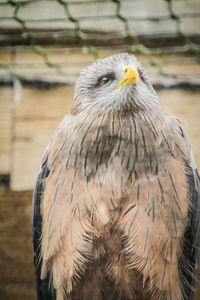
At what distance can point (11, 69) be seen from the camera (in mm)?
2143

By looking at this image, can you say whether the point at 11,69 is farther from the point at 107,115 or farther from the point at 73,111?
the point at 107,115

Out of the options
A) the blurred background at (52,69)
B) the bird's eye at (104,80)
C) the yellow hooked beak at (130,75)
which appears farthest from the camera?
the blurred background at (52,69)

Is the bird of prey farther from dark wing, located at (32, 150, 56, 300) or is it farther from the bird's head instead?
dark wing, located at (32, 150, 56, 300)

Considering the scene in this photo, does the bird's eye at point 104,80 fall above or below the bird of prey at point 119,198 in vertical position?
above

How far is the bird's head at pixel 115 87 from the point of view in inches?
61.6

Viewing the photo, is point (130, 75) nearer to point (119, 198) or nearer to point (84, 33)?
point (119, 198)

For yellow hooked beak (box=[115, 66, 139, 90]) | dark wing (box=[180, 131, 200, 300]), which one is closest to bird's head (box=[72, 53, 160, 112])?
yellow hooked beak (box=[115, 66, 139, 90])

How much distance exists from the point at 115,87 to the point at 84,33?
0.58 meters

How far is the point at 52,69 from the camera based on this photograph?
2.20 metres

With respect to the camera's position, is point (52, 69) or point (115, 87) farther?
point (52, 69)

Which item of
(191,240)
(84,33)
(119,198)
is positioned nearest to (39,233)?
(119,198)

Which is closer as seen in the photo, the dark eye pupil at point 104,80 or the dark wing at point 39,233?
the dark eye pupil at point 104,80

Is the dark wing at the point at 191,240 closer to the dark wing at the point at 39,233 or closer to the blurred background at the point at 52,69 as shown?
the blurred background at the point at 52,69

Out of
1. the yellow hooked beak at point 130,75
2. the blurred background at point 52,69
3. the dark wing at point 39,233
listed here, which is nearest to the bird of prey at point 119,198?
the yellow hooked beak at point 130,75
